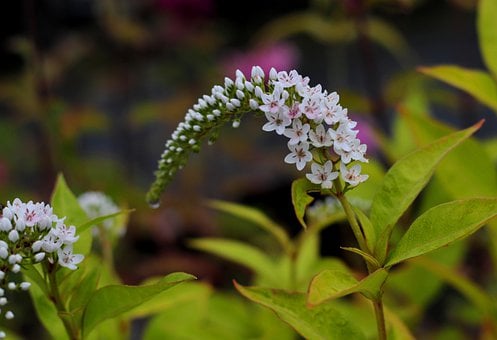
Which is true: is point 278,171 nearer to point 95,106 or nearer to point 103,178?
point 103,178

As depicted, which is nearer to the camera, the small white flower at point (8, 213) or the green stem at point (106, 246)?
the small white flower at point (8, 213)

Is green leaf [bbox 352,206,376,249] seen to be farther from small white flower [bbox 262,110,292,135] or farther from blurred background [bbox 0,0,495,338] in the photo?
blurred background [bbox 0,0,495,338]

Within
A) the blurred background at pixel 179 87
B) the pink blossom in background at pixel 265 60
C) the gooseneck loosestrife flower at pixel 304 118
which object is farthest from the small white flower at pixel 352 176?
the pink blossom in background at pixel 265 60

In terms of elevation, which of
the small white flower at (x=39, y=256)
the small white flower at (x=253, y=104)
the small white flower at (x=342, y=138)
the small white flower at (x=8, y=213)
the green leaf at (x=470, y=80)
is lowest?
the small white flower at (x=39, y=256)

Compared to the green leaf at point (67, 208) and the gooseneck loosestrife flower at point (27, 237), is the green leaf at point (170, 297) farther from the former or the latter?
the gooseneck loosestrife flower at point (27, 237)

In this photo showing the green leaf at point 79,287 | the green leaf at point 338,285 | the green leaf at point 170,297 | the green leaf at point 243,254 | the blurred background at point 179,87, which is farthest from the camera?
the blurred background at point 179,87

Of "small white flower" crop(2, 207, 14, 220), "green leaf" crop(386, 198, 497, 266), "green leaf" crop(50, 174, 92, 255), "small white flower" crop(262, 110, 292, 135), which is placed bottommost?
"green leaf" crop(386, 198, 497, 266)

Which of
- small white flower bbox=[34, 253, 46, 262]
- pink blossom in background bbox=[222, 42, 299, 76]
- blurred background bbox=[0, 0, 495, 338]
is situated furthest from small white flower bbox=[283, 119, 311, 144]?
pink blossom in background bbox=[222, 42, 299, 76]

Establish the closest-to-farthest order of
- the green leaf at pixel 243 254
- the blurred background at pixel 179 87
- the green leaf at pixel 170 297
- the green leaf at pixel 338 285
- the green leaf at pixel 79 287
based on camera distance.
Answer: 1. the green leaf at pixel 338 285
2. the green leaf at pixel 79 287
3. the green leaf at pixel 170 297
4. the green leaf at pixel 243 254
5. the blurred background at pixel 179 87
